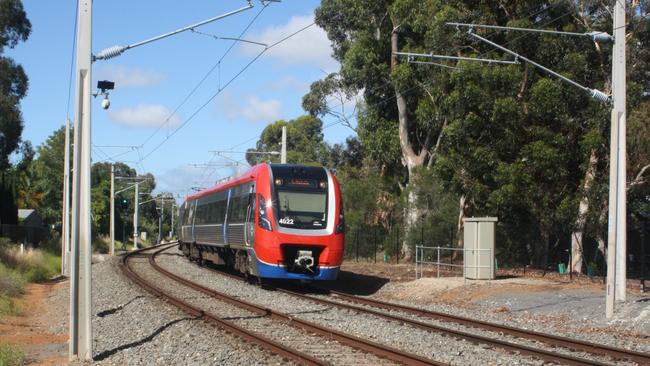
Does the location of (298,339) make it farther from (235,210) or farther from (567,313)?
(235,210)

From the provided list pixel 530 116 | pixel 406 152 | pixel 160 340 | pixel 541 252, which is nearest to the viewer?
pixel 160 340

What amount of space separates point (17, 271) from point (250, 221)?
1233cm

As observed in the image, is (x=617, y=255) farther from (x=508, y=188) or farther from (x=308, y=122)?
(x=308, y=122)

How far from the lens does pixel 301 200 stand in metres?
21.2

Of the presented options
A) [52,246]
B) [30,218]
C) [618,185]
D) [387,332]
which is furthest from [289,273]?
[30,218]

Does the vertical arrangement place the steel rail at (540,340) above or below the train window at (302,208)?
below

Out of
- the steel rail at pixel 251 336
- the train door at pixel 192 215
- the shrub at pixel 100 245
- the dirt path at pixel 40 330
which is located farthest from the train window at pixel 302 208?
the shrub at pixel 100 245

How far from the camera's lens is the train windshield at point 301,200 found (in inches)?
826

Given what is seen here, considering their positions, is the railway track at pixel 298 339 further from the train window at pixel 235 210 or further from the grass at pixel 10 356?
the train window at pixel 235 210

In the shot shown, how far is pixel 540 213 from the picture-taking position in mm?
30406

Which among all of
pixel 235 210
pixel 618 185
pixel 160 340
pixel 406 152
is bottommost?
pixel 160 340

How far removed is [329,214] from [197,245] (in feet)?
51.9

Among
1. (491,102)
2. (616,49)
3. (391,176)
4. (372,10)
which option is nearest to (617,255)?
(616,49)

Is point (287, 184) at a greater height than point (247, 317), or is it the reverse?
point (287, 184)
